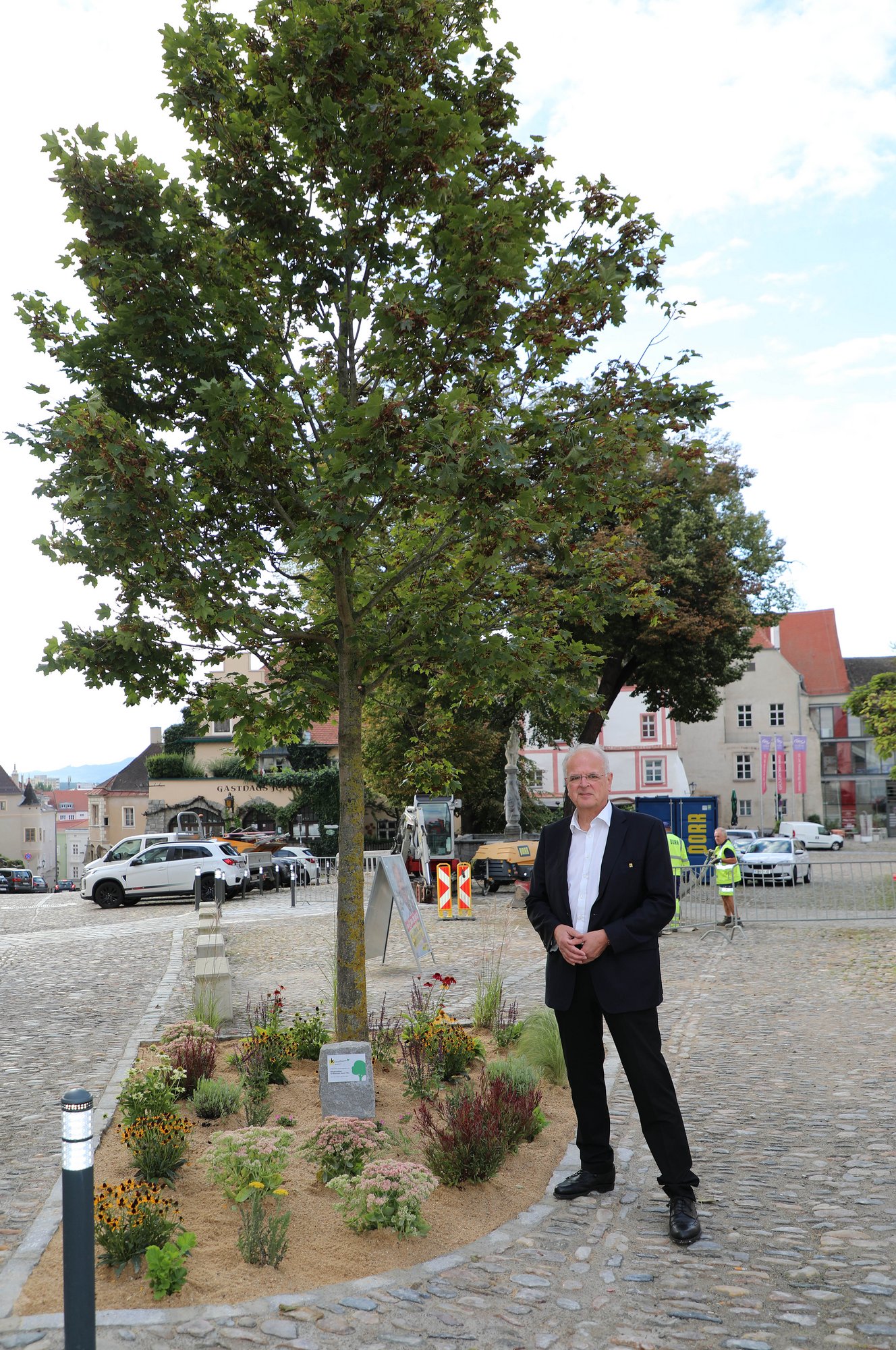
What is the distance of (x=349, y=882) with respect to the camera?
21.9ft

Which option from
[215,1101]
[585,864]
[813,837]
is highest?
[585,864]

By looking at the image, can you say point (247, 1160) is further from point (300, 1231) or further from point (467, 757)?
point (467, 757)

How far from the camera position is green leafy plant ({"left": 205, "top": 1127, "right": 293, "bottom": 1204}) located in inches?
185

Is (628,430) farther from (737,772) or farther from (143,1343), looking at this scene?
(737,772)

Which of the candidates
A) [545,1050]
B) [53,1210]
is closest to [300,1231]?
[53,1210]

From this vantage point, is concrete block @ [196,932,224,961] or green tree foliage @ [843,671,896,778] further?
green tree foliage @ [843,671,896,778]

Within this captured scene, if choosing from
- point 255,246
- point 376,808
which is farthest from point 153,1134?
point 376,808

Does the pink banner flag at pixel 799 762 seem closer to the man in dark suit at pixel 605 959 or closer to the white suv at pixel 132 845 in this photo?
the white suv at pixel 132 845

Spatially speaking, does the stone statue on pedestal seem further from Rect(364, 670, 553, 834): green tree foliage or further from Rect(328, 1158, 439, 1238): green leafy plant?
Rect(328, 1158, 439, 1238): green leafy plant

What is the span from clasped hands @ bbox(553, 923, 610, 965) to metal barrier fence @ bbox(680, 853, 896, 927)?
14988mm

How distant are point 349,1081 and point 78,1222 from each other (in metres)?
2.84

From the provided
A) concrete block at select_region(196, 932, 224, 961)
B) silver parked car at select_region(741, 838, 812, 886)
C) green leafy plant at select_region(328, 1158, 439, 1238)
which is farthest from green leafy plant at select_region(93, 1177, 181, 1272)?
silver parked car at select_region(741, 838, 812, 886)

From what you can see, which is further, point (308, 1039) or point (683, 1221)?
point (308, 1039)

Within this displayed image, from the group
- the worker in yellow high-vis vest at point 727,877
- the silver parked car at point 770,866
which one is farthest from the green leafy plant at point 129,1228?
the silver parked car at point 770,866
